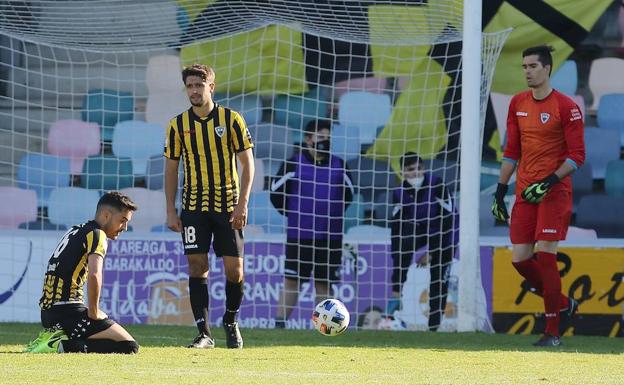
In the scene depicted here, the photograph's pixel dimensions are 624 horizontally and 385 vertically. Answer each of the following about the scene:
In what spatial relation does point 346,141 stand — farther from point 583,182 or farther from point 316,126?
point 583,182

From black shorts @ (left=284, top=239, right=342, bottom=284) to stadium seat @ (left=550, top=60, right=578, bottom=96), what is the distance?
8.11ft

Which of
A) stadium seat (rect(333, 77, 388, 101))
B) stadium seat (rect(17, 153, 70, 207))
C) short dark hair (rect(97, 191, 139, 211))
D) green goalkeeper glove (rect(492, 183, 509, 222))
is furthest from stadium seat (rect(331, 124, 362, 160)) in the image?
short dark hair (rect(97, 191, 139, 211))

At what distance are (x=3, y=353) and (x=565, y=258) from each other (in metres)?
4.79

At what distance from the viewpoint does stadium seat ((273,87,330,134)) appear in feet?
36.7

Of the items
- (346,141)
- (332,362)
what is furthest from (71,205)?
(332,362)

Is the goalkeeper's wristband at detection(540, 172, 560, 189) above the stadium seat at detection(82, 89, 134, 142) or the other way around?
the other way around

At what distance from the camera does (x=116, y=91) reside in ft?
37.7

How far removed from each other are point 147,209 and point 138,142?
64cm

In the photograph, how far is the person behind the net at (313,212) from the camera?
10.5m

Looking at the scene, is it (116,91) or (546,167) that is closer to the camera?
(546,167)

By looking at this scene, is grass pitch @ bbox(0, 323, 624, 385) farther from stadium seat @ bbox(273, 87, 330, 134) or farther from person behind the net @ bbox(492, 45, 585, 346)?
stadium seat @ bbox(273, 87, 330, 134)

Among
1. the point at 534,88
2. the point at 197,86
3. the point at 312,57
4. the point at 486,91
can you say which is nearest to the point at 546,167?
the point at 534,88

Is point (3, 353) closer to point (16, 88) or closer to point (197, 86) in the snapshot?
point (197, 86)

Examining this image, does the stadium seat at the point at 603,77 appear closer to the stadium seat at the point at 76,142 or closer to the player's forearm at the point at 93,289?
the stadium seat at the point at 76,142
